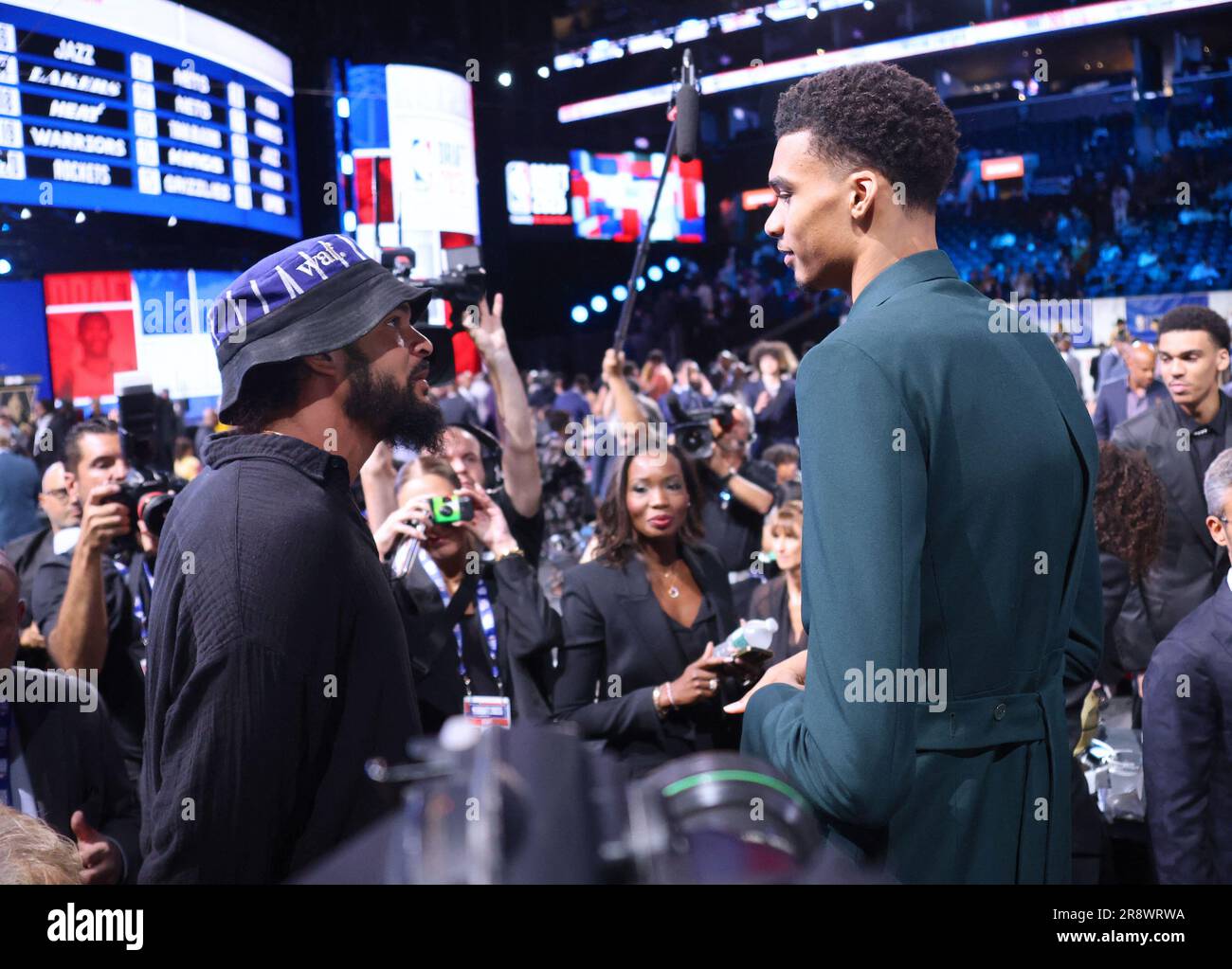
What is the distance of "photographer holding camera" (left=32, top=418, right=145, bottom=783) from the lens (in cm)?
310

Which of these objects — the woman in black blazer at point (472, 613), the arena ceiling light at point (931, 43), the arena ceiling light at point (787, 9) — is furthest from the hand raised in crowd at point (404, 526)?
the arena ceiling light at point (931, 43)

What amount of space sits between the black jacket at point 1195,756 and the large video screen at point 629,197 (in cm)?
1682

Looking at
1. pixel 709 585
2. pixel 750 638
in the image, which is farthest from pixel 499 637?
pixel 750 638

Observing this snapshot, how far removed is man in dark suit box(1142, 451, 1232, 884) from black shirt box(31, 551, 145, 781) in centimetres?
263

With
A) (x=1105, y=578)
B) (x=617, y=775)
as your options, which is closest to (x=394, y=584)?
(x=1105, y=578)

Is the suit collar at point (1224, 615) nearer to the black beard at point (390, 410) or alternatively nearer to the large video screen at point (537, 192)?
the black beard at point (390, 410)

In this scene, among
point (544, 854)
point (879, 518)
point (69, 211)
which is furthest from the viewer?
point (69, 211)

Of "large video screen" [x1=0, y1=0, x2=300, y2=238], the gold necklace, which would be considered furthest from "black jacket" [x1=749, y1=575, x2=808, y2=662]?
"large video screen" [x1=0, y1=0, x2=300, y2=238]

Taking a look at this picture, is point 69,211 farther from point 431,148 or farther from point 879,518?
point 879,518

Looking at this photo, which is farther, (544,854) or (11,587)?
(11,587)

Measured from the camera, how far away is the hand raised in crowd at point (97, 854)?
198 cm

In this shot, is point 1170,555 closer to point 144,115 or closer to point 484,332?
point 484,332

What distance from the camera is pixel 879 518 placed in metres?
1.20
